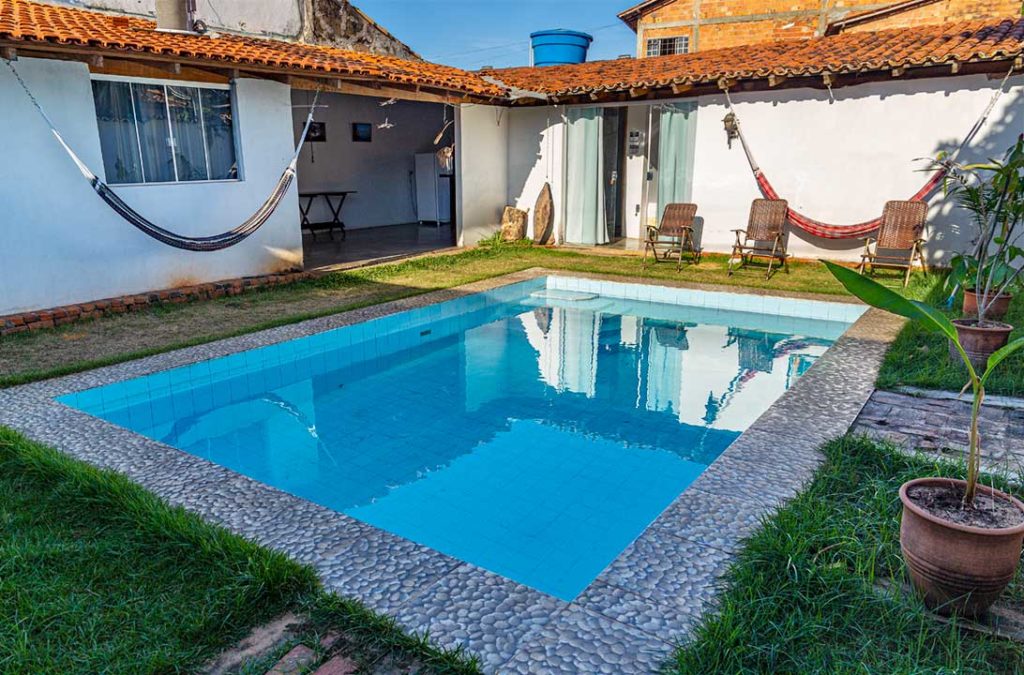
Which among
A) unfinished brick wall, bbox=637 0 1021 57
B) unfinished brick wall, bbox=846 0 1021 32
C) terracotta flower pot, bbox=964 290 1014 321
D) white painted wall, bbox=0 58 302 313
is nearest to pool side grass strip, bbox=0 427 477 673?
white painted wall, bbox=0 58 302 313

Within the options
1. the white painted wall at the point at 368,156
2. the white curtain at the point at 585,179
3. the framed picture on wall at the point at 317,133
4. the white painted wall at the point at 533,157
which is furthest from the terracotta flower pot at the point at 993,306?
the framed picture on wall at the point at 317,133

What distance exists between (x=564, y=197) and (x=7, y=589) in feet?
34.2

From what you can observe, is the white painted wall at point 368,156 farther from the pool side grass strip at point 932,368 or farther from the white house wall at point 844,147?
the pool side grass strip at point 932,368

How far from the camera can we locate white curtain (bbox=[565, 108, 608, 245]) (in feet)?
37.8

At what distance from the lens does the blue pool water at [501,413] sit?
372cm

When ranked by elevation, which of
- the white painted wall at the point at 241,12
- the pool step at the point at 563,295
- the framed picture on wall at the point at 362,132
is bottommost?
the pool step at the point at 563,295

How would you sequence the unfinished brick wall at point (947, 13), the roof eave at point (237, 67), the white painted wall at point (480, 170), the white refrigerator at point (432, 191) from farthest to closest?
the white refrigerator at point (432, 191), the unfinished brick wall at point (947, 13), the white painted wall at point (480, 170), the roof eave at point (237, 67)

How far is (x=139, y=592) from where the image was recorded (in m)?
2.53

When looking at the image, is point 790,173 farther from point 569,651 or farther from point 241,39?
point 569,651

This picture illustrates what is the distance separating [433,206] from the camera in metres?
15.5

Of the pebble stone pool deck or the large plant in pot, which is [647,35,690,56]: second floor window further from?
the large plant in pot

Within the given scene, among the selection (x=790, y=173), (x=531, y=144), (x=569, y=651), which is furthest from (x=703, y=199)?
(x=569, y=651)

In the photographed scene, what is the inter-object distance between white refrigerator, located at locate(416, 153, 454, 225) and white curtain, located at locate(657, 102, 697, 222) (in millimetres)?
5462

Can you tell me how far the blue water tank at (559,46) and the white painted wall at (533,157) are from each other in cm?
353
